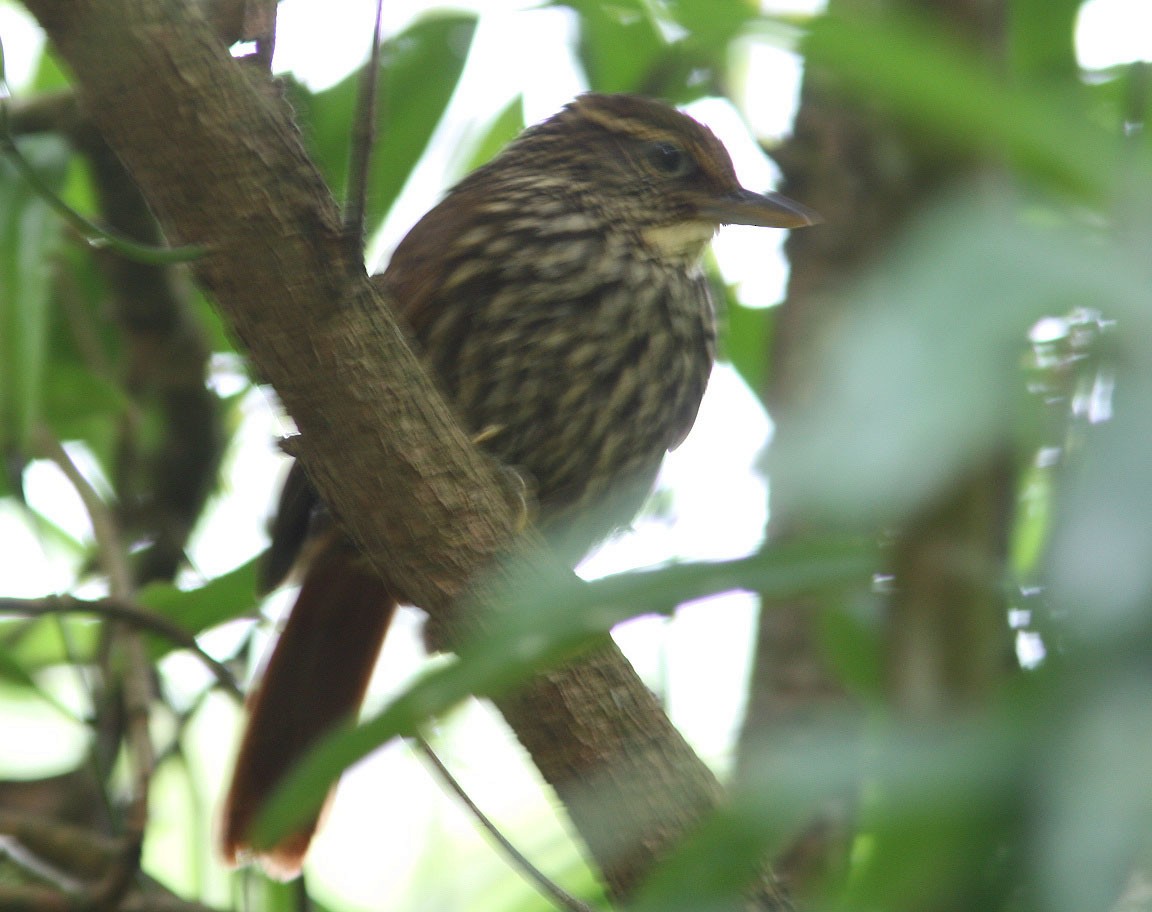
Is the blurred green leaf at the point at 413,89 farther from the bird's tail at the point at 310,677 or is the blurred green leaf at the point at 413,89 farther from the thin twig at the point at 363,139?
the thin twig at the point at 363,139

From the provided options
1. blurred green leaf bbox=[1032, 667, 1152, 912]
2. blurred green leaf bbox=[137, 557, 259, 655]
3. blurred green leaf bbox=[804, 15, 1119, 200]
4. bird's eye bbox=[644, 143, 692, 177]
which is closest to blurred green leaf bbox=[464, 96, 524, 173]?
bird's eye bbox=[644, 143, 692, 177]

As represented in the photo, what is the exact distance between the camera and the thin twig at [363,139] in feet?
4.85

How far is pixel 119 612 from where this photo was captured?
2.33 metres

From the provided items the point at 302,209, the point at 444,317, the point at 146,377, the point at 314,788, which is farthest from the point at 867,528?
the point at 146,377

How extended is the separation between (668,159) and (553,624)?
2.06m

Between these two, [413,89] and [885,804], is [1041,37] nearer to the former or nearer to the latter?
[413,89]

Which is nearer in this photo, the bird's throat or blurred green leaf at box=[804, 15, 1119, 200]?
blurred green leaf at box=[804, 15, 1119, 200]

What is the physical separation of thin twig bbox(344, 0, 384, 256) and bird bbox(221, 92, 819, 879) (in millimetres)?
941

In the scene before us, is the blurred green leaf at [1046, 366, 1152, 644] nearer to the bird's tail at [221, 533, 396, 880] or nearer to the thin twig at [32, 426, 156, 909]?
the thin twig at [32, 426, 156, 909]

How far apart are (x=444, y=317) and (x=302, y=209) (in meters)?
1.00

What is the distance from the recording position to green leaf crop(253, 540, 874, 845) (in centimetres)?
106

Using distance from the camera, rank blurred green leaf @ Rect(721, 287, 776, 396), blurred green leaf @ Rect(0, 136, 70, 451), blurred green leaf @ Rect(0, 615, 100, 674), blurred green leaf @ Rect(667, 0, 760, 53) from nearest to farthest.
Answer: blurred green leaf @ Rect(667, 0, 760, 53) → blurred green leaf @ Rect(0, 136, 70, 451) → blurred green leaf @ Rect(0, 615, 100, 674) → blurred green leaf @ Rect(721, 287, 776, 396)

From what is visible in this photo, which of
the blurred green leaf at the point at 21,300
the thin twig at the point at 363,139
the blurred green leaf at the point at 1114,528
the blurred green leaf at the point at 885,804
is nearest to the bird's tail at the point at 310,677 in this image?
the blurred green leaf at the point at 21,300

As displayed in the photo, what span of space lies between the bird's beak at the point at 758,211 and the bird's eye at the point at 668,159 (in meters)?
0.09
